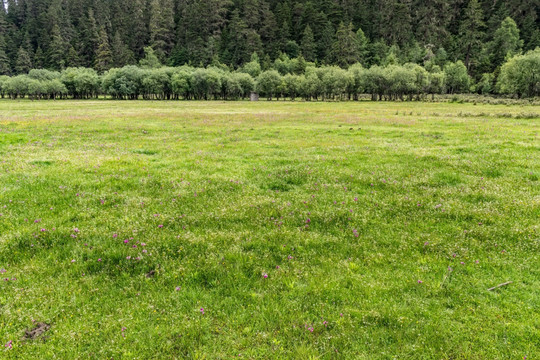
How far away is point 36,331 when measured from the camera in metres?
5.99

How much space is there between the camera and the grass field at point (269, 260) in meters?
5.82

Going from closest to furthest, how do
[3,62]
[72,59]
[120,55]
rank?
[3,62] → [72,59] → [120,55]

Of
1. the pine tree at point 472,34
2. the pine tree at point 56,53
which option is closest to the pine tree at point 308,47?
the pine tree at point 472,34

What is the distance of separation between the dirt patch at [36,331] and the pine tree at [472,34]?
700ft

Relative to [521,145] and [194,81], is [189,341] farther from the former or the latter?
[194,81]

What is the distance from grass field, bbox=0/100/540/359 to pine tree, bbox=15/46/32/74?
728ft

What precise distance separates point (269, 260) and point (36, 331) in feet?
17.7

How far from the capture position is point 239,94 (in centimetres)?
13425

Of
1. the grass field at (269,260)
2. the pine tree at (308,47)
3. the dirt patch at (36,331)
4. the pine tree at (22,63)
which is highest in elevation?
the pine tree at (308,47)

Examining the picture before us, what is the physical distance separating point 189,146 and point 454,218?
18896 mm

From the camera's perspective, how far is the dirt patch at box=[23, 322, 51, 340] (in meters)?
5.86

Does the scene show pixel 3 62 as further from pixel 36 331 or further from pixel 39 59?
pixel 36 331

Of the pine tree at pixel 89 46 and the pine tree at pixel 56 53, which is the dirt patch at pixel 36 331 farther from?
the pine tree at pixel 89 46

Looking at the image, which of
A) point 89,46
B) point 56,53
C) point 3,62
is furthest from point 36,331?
point 3,62
